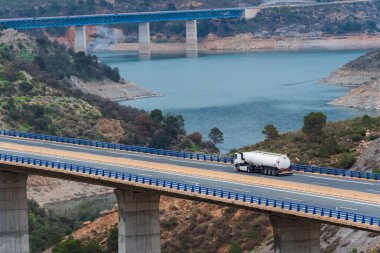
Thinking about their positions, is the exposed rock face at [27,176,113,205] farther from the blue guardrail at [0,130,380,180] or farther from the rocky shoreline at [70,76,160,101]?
the rocky shoreline at [70,76,160,101]

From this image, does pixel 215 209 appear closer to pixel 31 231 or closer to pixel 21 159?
pixel 21 159

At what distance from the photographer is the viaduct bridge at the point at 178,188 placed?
51156 mm

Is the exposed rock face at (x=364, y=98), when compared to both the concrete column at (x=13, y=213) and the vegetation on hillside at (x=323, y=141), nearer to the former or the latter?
the vegetation on hillside at (x=323, y=141)

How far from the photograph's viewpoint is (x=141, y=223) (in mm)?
59438

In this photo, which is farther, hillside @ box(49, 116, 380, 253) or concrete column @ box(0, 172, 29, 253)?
concrete column @ box(0, 172, 29, 253)

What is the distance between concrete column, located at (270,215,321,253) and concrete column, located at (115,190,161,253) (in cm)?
977

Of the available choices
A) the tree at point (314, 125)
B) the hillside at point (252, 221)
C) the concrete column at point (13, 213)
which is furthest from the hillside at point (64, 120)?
the concrete column at point (13, 213)

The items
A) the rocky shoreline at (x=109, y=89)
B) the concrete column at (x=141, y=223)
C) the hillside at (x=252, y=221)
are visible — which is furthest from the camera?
the rocky shoreline at (x=109, y=89)

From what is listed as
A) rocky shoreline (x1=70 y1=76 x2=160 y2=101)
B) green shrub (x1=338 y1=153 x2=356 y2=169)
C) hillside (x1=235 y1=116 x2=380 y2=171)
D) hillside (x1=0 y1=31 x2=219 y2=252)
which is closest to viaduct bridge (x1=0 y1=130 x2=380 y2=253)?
green shrub (x1=338 y1=153 x2=356 y2=169)

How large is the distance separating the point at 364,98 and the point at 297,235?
123403 mm

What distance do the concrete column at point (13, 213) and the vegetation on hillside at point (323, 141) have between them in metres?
19.5

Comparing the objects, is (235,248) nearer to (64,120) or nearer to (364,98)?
(64,120)

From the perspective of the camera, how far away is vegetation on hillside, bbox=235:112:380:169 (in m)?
78.9

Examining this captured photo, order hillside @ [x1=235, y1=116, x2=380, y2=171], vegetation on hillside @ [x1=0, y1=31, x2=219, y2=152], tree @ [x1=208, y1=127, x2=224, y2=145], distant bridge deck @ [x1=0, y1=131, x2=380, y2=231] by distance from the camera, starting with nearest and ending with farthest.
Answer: distant bridge deck @ [x1=0, y1=131, x2=380, y2=231] < hillside @ [x1=235, y1=116, x2=380, y2=171] < vegetation on hillside @ [x1=0, y1=31, x2=219, y2=152] < tree @ [x1=208, y1=127, x2=224, y2=145]
